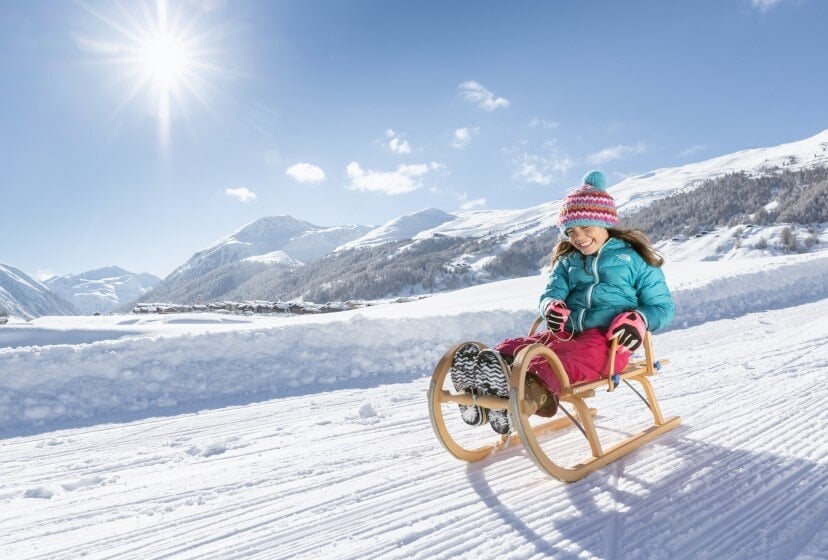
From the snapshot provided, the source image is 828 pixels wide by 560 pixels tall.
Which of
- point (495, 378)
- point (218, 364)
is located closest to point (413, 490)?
point (495, 378)

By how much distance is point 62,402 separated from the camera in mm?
5520

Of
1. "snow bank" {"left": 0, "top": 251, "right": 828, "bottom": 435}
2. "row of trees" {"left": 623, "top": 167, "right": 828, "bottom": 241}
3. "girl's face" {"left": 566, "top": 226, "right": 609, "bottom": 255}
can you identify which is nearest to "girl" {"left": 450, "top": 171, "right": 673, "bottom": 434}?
"girl's face" {"left": 566, "top": 226, "right": 609, "bottom": 255}

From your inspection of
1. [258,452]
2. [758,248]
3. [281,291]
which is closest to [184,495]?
[258,452]

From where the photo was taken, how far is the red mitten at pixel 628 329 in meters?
3.04

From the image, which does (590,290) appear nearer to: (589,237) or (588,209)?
(589,237)

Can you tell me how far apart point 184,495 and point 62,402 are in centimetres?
354

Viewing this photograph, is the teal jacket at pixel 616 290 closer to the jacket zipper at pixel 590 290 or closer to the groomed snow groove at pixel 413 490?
the jacket zipper at pixel 590 290

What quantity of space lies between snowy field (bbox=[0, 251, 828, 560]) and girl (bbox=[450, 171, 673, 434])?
0.59 m

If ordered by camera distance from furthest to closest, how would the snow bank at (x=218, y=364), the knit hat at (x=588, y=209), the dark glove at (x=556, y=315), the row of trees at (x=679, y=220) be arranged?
the row of trees at (x=679, y=220) < the snow bank at (x=218, y=364) < the knit hat at (x=588, y=209) < the dark glove at (x=556, y=315)

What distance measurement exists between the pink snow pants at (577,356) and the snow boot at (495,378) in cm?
20

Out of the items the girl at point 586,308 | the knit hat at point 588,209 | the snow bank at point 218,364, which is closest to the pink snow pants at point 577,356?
the girl at point 586,308

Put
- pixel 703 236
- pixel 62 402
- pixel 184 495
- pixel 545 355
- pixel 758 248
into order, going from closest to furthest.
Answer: pixel 545 355 < pixel 184 495 < pixel 62 402 < pixel 758 248 < pixel 703 236

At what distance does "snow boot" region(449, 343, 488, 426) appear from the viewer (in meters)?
2.98

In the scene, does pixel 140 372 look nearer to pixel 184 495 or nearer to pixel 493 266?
pixel 184 495
